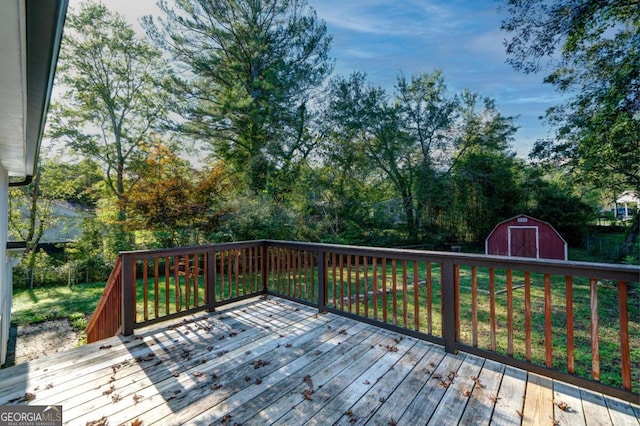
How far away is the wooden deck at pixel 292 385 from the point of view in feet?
6.14

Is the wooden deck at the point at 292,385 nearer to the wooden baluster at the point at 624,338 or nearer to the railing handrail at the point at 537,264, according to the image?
the wooden baluster at the point at 624,338

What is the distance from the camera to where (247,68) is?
1104 centimetres

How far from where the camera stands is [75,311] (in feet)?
23.0

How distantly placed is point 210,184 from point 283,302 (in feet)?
18.4

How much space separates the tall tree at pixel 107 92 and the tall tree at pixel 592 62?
11894 millimetres

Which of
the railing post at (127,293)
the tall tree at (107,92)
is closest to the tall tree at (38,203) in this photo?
the tall tree at (107,92)

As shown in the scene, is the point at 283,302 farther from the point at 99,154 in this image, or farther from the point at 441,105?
Result: the point at 441,105

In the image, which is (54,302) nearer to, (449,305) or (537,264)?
(449,305)

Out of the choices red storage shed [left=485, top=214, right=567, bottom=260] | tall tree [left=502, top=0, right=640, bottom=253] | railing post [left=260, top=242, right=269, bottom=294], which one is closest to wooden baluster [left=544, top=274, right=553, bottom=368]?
railing post [left=260, top=242, right=269, bottom=294]

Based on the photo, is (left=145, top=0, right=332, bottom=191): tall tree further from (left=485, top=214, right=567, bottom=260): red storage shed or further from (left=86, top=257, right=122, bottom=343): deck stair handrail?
(left=485, top=214, right=567, bottom=260): red storage shed

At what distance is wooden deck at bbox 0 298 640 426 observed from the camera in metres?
1.87

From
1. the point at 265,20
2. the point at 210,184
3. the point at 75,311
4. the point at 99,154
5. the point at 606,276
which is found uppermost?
the point at 265,20

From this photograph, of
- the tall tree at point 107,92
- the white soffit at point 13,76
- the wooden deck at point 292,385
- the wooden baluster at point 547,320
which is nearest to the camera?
the white soffit at point 13,76

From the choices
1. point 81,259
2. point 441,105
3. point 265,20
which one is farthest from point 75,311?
point 441,105
